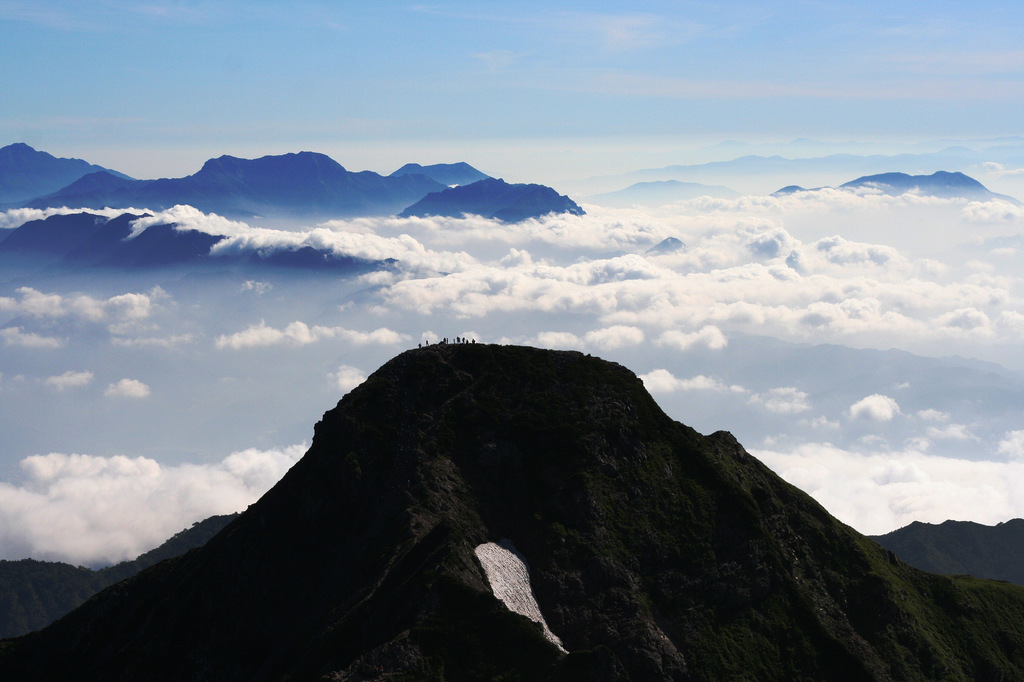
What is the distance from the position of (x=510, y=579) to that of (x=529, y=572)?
3.57m

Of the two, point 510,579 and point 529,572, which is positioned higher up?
point 529,572

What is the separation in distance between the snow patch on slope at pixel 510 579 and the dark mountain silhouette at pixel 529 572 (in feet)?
3.57

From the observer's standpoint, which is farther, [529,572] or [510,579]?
[529,572]

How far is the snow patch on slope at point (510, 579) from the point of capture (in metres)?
84.9

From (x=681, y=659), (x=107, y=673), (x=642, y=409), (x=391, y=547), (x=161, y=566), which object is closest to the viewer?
(x=681, y=659)

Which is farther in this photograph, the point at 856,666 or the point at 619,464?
the point at 619,464

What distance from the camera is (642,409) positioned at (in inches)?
4382

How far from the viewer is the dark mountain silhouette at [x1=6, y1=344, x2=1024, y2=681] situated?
7975cm

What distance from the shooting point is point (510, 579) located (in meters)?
88.6

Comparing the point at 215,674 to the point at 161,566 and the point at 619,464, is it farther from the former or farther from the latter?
the point at 619,464

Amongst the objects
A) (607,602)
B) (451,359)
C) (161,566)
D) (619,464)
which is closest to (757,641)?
(607,602)

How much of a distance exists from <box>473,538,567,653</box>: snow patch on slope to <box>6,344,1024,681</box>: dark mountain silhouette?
1090 mm

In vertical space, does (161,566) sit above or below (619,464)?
below

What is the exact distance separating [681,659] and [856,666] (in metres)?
20.2
